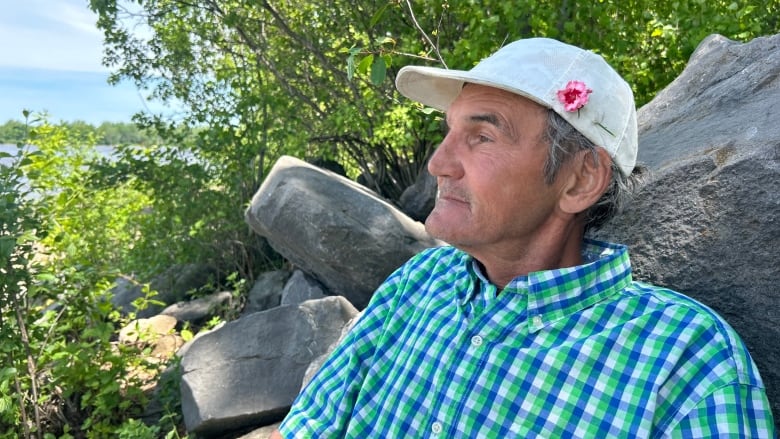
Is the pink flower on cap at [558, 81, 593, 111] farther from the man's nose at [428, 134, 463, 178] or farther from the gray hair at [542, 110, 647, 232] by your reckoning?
the man's nose at [428, 134, 463, 178]

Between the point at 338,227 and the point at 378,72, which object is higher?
the point at 378,72

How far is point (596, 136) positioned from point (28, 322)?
11.4 ft

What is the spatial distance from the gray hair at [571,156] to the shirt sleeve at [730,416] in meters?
0.66

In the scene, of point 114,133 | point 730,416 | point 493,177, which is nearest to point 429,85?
point 493,177

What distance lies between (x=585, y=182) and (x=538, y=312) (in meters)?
0.39

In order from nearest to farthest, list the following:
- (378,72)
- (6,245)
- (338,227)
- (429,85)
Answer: (429,85), (378,72), (6,245), (338,227)

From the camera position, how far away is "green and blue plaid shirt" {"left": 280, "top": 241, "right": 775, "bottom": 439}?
159cm

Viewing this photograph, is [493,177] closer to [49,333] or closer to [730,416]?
[730,416]

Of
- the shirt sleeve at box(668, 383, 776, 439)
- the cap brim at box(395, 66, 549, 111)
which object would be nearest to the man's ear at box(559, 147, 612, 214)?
the cap brim at box(395, 66, 549, 111)

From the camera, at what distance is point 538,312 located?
1854 mm

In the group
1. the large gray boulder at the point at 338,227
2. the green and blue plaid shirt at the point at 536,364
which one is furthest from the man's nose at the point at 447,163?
the large gray boulder at the point at 338,227

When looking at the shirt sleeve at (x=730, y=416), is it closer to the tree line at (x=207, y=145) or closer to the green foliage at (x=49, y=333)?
the tree line at (x=207, y=145)

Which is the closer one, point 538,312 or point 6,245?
point 538,312

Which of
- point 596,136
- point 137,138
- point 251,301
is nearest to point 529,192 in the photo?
point 596,136
